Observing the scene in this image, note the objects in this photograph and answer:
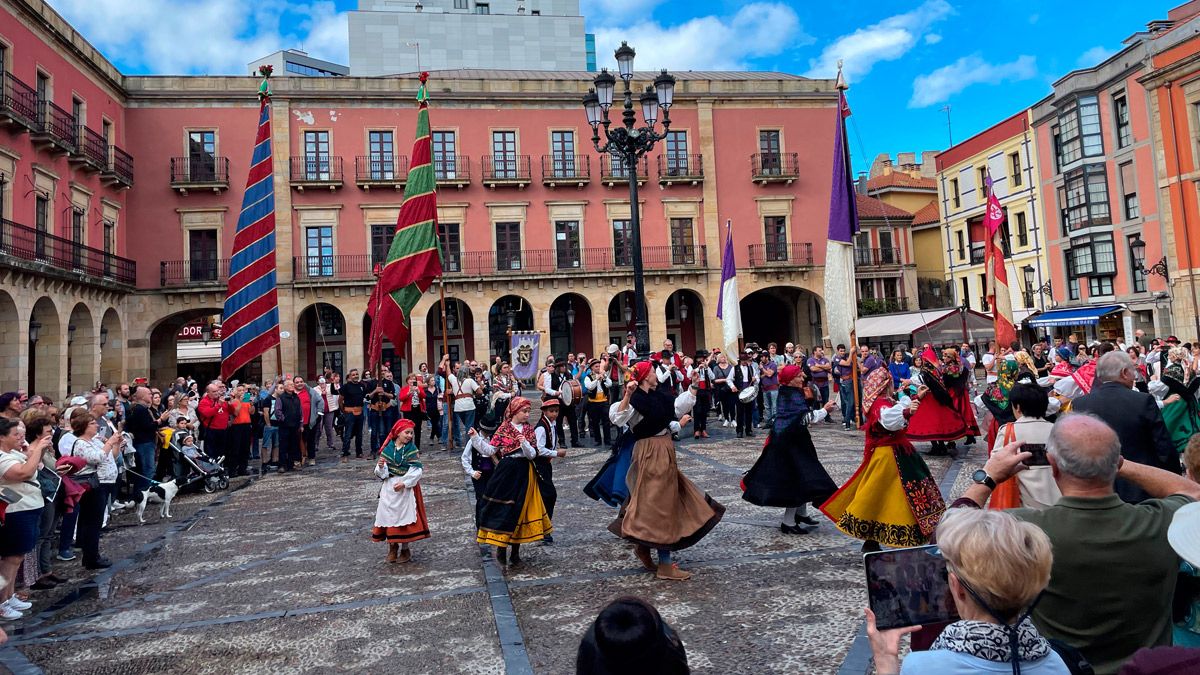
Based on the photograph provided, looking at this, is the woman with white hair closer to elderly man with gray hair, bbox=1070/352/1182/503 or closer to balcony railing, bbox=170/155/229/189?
elderly man with gray hair, bbox=1070/352/1182/503

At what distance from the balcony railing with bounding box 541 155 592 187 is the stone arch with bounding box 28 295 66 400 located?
17226 mm

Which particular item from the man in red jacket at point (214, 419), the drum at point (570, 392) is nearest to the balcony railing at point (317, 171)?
the man in red jacket at point (214, 419)

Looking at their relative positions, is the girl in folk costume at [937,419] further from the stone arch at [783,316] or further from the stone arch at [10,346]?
the stone arch at [783,316]

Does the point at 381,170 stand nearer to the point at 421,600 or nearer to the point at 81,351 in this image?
the point at 81,351

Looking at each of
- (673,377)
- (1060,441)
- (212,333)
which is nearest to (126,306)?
(212,333)

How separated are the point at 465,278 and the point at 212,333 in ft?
51.4

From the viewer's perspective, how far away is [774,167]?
3212 centimetres

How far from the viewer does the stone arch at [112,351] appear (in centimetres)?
2670

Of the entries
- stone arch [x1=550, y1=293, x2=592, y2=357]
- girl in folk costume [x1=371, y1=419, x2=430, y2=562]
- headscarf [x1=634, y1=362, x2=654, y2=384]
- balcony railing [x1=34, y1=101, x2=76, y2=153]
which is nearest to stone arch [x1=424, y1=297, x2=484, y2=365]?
stone arch [x1=550, y1=293, x2=592, y2=357]

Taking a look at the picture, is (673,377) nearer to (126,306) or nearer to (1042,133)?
(126,306)

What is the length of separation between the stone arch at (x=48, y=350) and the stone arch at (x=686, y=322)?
22.4 m

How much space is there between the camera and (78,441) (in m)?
7.06

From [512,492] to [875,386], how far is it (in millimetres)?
3118

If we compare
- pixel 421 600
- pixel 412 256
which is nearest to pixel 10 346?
pixel 412 256
